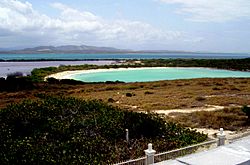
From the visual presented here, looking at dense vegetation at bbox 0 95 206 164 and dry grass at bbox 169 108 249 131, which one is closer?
dense vegetation at bbox 0 95 206 164

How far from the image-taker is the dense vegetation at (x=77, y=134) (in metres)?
10.5

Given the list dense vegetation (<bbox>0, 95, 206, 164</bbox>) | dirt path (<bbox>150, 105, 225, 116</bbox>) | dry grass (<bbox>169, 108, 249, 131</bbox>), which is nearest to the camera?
dense vegetation (<bbox>0, 95, 206, 164</bbox>)

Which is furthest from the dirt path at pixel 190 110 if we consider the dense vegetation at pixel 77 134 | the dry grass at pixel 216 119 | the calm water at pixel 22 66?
the calm water at pixel 22 66

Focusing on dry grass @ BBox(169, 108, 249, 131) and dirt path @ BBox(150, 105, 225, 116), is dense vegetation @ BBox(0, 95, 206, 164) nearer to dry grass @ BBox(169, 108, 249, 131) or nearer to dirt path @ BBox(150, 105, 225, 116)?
dry grass @ BBox(169, 108, 249, 131)

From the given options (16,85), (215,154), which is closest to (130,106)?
(215,154)

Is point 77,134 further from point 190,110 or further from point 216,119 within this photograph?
point 190,110

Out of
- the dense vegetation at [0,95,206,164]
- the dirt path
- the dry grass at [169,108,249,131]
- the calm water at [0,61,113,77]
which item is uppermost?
the dense vegetation at [0,95,206,164]

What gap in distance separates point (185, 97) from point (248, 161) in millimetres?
22913

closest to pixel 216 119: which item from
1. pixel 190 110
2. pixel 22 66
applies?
pixel 190 110

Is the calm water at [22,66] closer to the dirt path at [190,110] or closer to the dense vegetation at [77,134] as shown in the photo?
the dirt path at [190,110]

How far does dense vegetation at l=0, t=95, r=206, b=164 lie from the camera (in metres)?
10.5

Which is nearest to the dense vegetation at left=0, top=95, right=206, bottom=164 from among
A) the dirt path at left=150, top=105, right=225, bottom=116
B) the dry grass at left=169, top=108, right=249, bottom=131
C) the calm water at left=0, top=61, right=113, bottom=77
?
the dry grass at left=169, top=108, right=249, bottom=131

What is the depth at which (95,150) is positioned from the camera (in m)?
11.4

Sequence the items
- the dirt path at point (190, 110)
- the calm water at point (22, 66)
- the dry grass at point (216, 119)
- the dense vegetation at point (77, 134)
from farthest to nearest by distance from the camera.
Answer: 1. the calm water at point (22, 66)
2. the dirt path at point (190, 110)
3. the dry grass at point (216, 119)
4. the dense vegetation at point (77, 134)
